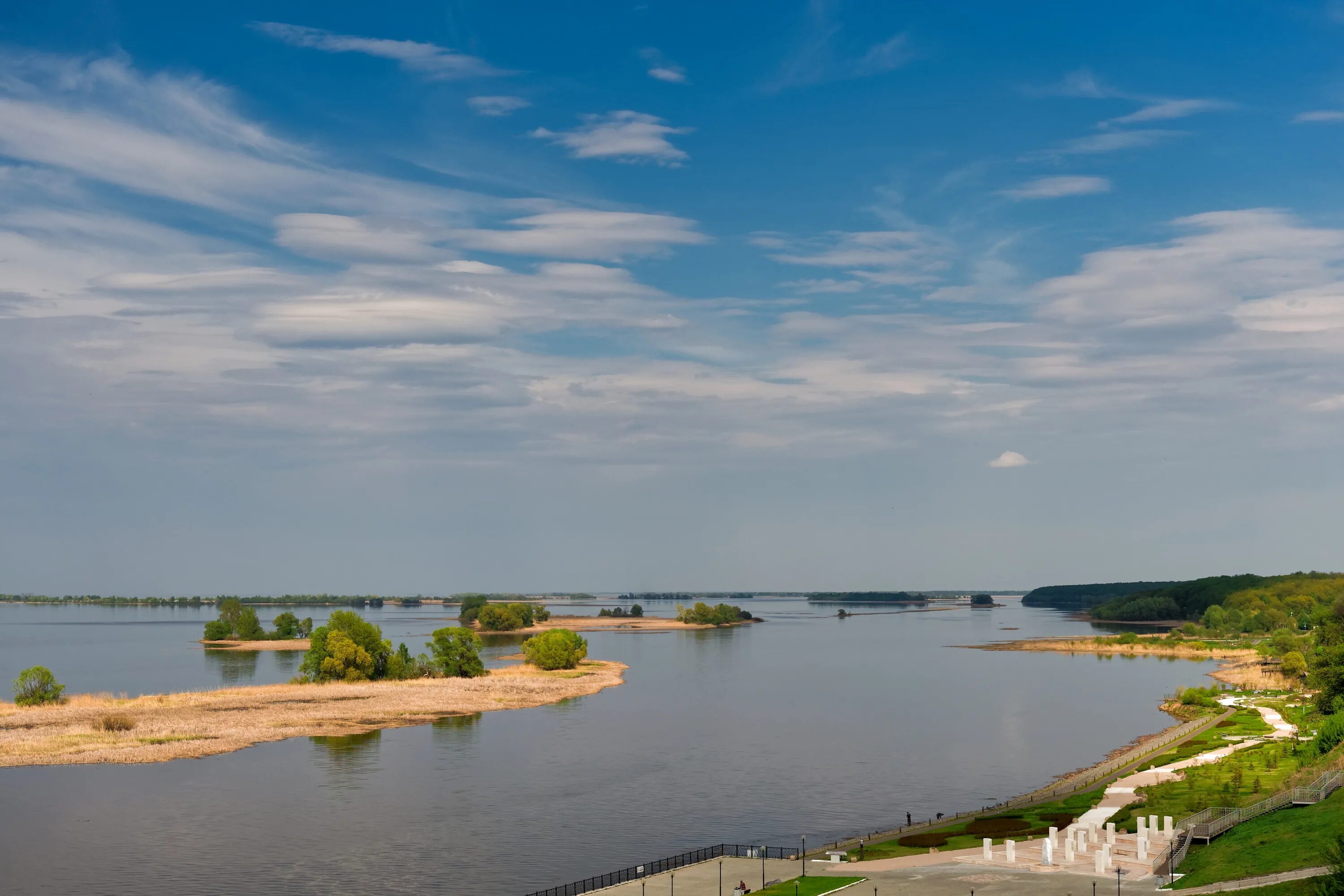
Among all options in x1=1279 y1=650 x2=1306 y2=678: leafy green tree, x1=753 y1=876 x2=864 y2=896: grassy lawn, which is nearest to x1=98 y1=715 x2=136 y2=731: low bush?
x1=753 y1=876 x2=864 y2=896: grassy lawn

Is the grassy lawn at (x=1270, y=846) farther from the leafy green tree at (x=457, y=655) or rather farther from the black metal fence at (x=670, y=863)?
the leafy green tree at (x=457, y=655)

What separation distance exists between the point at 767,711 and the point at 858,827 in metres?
61.1

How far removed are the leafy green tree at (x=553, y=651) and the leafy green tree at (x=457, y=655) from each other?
15.7 metres

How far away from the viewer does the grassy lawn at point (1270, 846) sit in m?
53.6

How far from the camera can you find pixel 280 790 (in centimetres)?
8669

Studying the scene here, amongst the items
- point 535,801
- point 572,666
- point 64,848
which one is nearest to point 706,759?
point 535,801

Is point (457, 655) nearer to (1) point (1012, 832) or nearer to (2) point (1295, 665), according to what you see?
(1) point (1012, 832)

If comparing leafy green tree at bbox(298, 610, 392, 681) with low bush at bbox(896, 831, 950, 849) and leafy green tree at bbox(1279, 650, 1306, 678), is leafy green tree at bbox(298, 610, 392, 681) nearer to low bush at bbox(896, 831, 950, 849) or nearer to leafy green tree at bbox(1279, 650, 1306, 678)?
low bush at bbox(896, 831, 950, 849)

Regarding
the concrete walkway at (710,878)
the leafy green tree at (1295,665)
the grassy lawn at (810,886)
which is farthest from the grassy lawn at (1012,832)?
the leafy green tree at (1295,665)

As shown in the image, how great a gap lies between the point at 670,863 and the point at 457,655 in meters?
108

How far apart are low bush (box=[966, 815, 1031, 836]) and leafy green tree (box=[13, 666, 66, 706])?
10226cm

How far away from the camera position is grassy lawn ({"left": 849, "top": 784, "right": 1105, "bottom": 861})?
212 feet

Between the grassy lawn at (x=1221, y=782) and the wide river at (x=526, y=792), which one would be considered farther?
the grassy lawn at (x=1221, y=782)

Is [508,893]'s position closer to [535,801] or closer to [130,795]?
[535,801]
